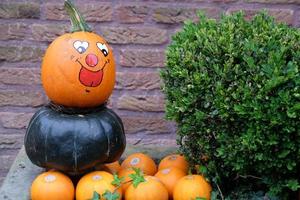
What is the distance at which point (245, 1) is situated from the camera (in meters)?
3.16

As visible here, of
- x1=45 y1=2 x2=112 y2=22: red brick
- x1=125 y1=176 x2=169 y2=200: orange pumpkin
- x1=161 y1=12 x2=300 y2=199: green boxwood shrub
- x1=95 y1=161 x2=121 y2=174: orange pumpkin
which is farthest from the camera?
x1=45 y1=2 x2=112 y2=22: red brick

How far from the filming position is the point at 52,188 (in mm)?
2055

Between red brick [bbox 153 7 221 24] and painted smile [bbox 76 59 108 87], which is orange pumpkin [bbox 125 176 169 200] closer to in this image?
painted smile [bbox 76 59 108 87]

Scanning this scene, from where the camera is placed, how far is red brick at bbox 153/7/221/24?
124 inches

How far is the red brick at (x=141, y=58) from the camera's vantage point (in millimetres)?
3170

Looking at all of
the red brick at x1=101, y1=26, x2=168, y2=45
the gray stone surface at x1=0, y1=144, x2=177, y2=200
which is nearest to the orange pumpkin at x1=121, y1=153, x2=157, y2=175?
the gray stone surface at x1=0, y1=144, x2=177, y2=200

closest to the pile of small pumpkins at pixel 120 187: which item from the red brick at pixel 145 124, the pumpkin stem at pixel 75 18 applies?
the pumpkin stem at pixel 75 18

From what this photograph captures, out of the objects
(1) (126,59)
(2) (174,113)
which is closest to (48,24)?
(1) (126,59)

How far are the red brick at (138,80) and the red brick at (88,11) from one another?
361 millimetres

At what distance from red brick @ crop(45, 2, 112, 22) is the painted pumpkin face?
1008mm

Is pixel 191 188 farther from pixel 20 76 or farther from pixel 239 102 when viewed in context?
pixel 20 76

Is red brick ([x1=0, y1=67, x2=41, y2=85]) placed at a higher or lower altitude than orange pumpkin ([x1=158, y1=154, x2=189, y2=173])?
higher

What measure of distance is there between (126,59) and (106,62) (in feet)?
3.39

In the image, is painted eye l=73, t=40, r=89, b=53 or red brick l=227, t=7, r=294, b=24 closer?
painted eye l=73, t=40, r=89, b=53
